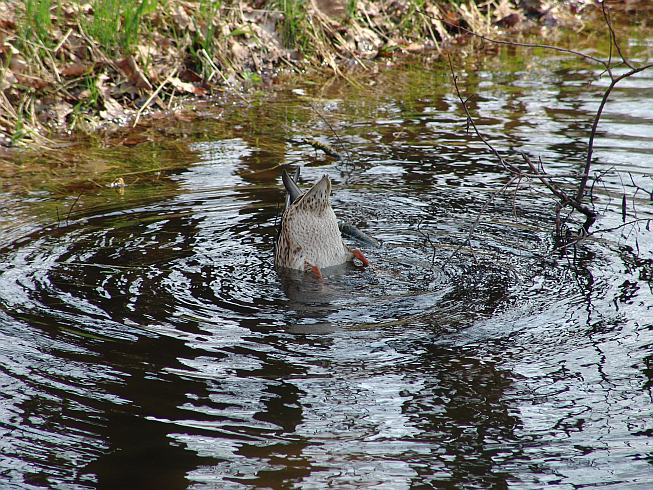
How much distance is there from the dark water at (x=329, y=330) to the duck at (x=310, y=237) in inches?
8.1

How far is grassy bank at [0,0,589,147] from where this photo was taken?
9352mm

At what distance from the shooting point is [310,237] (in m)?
5.97

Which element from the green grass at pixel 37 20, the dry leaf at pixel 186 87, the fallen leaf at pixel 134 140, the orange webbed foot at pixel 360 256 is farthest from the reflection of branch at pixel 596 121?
the green grass at pixel 37 20

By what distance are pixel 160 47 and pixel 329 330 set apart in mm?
6661

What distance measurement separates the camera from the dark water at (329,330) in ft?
11.8

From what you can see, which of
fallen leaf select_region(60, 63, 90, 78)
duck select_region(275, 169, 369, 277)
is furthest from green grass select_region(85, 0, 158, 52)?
duck select_region(275, 169, 369, 277)

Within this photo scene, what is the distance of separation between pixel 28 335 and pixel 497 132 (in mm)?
5605

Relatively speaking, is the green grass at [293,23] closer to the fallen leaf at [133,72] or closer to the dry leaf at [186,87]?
the dry leaf at [186,87]

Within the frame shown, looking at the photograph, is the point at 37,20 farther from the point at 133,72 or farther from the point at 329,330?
the point at 329,330

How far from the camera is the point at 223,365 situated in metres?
4.41

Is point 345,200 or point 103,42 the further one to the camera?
point 103,42

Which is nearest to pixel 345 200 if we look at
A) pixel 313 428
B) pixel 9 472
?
pixel 313 428

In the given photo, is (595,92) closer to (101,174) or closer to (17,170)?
(101,174)

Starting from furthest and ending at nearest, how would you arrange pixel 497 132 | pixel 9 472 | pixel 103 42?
pixel 103 42 → pixel 497 132 → pixel 9 472
